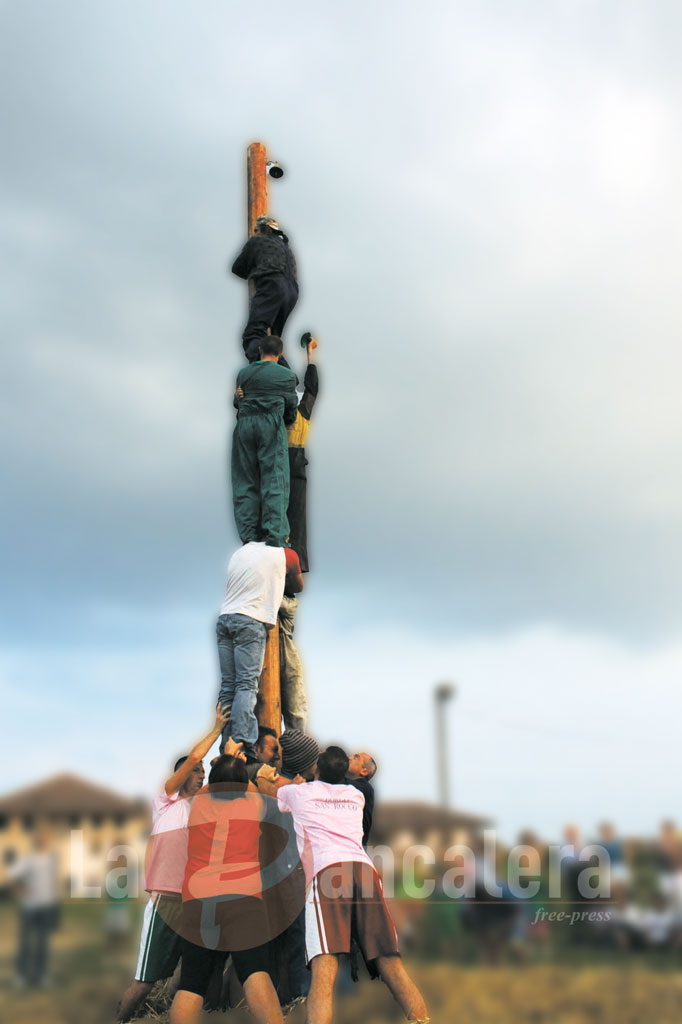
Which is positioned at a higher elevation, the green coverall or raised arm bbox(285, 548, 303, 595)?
the green coverall

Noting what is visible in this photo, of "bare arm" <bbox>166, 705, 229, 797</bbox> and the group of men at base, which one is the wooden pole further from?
the group of men at base

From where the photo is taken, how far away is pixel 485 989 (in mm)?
7746

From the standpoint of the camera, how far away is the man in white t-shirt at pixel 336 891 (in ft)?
24.9

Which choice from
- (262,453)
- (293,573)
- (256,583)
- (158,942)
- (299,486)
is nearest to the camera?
(158,942)

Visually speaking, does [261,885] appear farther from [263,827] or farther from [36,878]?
[36,878]

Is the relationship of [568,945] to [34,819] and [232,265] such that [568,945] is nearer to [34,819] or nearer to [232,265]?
[34,819]

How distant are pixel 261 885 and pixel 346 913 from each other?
66cm

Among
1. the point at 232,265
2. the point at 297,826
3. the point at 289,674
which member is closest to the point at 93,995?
the point at 297,826

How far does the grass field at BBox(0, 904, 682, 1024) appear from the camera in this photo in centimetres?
751

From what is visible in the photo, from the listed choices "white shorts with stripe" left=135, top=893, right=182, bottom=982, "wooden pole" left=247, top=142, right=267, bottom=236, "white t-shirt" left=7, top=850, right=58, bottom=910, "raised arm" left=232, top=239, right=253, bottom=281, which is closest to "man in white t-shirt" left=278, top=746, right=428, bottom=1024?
"white shorts with stripe" left=135, top=893, right=182, bottom=982

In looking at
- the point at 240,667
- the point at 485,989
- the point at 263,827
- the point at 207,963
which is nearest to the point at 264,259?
the point at 240,667

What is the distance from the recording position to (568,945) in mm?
8523

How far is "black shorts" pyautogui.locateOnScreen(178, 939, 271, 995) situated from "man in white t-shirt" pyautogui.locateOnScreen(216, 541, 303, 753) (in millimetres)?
2133

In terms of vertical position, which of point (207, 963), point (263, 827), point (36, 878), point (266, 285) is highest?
point (266, 285)
